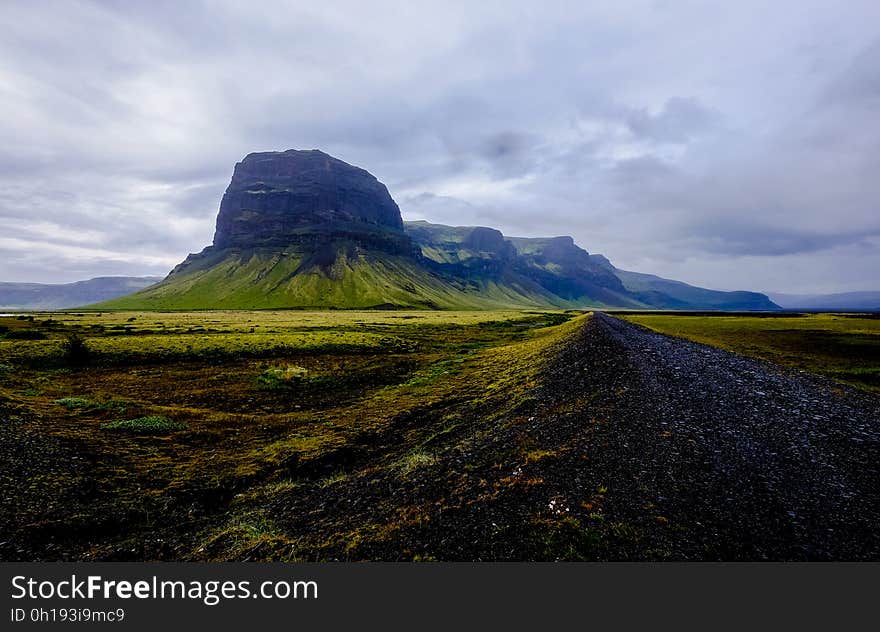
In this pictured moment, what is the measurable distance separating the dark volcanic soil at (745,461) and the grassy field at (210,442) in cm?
732

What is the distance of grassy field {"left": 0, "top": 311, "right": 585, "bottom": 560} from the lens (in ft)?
41.0

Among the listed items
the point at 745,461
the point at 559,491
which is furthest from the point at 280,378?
the point at 745,461

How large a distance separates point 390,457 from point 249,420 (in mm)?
13220

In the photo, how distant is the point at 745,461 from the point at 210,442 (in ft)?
86.6

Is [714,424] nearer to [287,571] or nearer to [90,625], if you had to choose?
[287,571]

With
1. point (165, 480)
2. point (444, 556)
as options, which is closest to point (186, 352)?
point (165, 480)

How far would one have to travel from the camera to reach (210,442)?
22.1 metres

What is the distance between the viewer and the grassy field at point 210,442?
12.5 meters

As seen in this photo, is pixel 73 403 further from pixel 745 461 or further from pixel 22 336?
pixel 22 336

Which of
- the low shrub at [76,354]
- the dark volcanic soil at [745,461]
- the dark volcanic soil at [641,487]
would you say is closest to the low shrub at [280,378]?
the dark volcanic soil at [641,487]

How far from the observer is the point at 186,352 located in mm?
49531

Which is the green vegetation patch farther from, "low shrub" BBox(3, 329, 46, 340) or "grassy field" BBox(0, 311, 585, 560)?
"low shrub" BBox(3, 329, 46, 340)

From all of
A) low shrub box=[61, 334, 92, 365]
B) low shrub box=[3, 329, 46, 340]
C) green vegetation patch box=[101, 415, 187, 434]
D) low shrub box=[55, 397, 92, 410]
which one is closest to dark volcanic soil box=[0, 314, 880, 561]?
green vegetation patch box=[101, 415, 187, 434]

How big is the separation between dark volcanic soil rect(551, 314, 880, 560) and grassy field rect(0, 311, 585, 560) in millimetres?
7324
